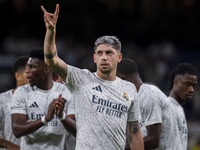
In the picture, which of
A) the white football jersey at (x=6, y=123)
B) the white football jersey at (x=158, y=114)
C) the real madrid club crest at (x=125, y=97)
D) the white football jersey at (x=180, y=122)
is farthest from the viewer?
the white football jersey at (x=6, y=123)

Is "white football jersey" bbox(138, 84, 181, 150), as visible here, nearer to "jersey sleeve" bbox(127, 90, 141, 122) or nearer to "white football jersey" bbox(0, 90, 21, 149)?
"jersey sleeve" bbox(127, 90, 141, 122)

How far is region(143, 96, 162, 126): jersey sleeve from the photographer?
14.9 ft

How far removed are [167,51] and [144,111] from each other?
350 inches

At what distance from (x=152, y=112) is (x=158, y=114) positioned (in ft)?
0.30

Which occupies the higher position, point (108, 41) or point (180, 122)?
point (108, 41)

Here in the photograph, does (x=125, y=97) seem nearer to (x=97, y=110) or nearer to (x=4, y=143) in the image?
(x=97, y=110)

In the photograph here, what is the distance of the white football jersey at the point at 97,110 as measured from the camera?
3.33 metres

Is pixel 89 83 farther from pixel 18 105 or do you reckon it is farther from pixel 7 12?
pixel 7 12

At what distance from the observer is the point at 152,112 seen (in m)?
4.58

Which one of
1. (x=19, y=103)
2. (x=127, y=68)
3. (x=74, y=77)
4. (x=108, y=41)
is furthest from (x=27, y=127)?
(x=127, y=68)

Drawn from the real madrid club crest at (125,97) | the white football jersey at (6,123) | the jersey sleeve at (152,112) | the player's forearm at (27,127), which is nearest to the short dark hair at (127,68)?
the jersey sleeve at (152,112)

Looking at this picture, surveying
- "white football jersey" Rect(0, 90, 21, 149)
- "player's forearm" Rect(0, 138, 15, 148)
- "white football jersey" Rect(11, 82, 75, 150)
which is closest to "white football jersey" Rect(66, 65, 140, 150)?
"white football jersey" Rect(11, 82, 75, 150)

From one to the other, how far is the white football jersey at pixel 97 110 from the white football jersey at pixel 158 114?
40.9 inches

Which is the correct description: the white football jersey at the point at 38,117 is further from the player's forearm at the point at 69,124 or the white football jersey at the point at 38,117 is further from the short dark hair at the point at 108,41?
the short dark hair at the point at 108,41
